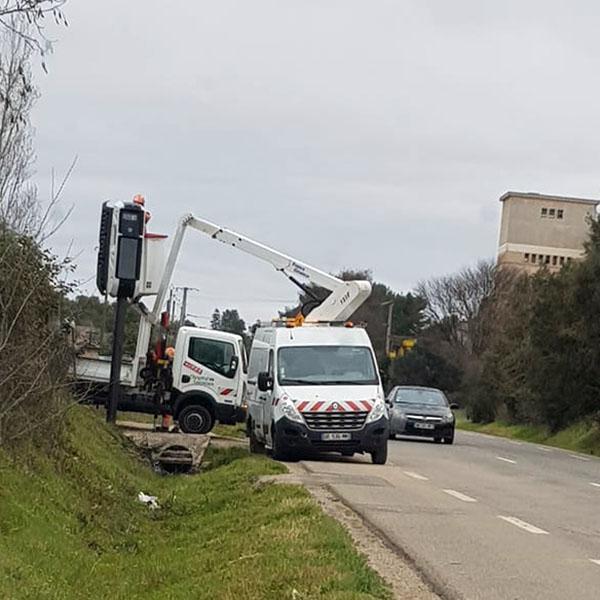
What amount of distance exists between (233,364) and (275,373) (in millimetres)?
7947

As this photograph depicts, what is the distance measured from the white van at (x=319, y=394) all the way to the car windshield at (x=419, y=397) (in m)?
11.8

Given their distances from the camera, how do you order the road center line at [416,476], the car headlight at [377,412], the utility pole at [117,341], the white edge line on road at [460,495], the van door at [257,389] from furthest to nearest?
the utility pole at [117,341] → the van door at [257,389] → the car headlight at [377,412] → the road center line at [416,476] → the white edge line on road at [460,495]

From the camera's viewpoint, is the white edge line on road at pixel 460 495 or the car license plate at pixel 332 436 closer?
the white edge line on road at pixel 460 495

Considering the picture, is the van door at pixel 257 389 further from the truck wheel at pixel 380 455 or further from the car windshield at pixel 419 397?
the car windshield at pixel 419 397

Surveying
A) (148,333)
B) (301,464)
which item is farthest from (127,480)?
(148,333)

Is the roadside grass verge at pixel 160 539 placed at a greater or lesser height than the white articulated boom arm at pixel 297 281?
lesser

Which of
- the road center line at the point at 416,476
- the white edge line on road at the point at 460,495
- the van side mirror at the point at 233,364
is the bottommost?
the white edge line on road at the point at 460,495

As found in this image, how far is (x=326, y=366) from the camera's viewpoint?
864 inches

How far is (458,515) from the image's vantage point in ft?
45.8

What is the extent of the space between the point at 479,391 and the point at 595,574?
58116 millimetres

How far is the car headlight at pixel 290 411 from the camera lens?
20.7 meters

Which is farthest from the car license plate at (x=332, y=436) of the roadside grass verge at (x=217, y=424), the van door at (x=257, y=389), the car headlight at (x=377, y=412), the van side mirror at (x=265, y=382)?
the roadside grass verge at (x=217, y=424)

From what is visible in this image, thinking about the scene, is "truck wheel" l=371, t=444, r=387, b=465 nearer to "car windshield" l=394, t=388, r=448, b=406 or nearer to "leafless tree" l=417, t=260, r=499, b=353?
"car windshield" l=394, t=388, r=448, b=406

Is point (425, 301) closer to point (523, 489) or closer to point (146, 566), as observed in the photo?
point (523, 489)
